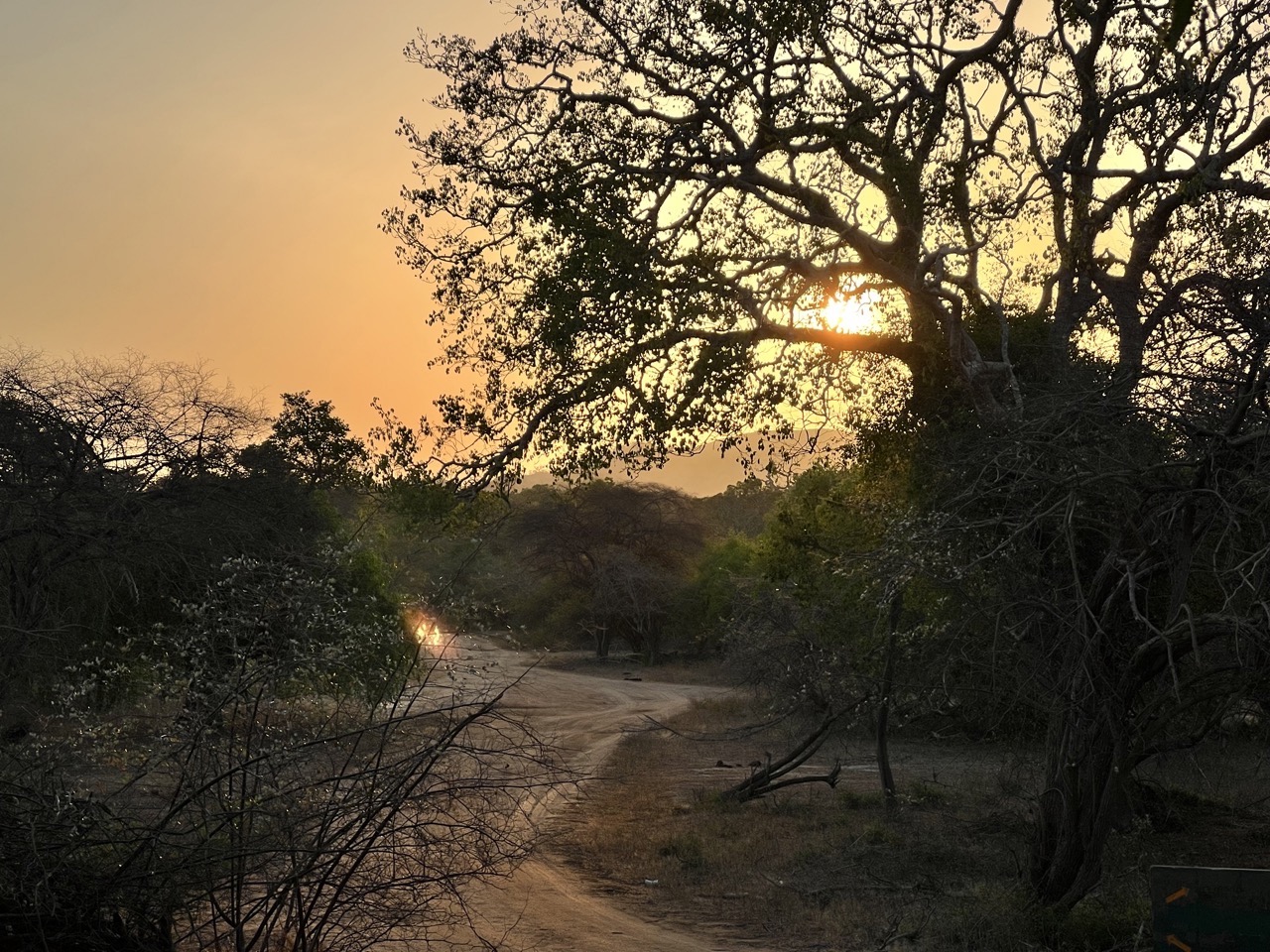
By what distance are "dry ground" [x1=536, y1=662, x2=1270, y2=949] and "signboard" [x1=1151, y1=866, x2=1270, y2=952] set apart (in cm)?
449

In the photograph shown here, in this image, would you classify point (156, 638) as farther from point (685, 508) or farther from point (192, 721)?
point (685, 508)

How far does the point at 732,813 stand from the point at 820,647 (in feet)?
10.2

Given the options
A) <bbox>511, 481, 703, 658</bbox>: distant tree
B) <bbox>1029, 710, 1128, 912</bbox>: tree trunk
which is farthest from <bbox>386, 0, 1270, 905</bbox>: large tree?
<bbox>511, 481, 703, 658</bbox>: distant tree

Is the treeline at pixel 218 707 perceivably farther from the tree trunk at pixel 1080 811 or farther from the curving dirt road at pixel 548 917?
the tree trunk at pixel 1080 811

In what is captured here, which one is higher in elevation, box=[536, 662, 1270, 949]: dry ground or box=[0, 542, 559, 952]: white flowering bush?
box=[0, 542, 559, 952]: white flowering bush

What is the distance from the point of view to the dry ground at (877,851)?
1050 centimetres

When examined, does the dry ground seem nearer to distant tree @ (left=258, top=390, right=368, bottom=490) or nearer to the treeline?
the treeline

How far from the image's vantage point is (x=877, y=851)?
565 inches

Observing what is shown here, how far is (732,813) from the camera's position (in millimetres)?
17453

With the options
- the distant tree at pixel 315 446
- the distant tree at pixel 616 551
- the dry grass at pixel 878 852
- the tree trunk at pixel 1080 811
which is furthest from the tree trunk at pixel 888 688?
the distant tree at pixel 616 551

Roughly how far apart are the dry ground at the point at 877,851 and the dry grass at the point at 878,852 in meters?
0.03

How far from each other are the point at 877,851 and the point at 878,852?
0.15ft

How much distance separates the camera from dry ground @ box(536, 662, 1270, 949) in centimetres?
1050

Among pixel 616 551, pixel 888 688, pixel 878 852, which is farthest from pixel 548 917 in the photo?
pixel 616 551
